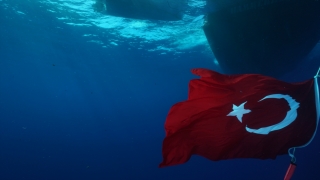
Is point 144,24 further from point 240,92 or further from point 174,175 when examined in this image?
point 174,175

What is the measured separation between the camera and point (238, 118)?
361cm

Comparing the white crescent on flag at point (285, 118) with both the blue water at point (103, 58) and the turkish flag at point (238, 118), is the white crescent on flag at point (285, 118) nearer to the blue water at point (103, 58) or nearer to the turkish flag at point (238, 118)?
the turkish flag at point (238, 118)

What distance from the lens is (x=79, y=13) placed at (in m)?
15.0

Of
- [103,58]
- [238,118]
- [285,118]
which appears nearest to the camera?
[238,118]

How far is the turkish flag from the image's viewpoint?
11.0 ft

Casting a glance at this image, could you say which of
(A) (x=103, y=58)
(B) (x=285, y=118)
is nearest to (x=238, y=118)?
(B) (x=285, y=118)

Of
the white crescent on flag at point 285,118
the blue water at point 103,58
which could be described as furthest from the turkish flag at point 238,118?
the blue water at point 103,58

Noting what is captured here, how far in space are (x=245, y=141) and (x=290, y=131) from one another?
0.84m

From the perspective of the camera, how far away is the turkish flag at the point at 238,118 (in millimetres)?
3344

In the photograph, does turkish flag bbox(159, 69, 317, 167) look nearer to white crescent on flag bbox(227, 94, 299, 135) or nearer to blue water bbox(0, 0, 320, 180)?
white crescent on flag bbox(227, 94, 299, 135)

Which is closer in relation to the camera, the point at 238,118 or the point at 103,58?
the point at 238,118

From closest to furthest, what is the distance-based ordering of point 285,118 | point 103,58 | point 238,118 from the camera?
1. point 238,118
2. point 285,118
3. point 103,58

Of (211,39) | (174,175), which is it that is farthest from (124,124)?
(211,39)

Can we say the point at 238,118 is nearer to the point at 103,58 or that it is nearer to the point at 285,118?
the point at 285,118
